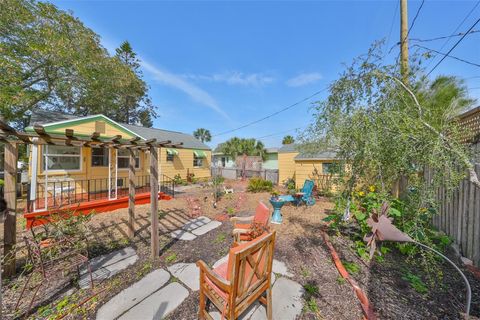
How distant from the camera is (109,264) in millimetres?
3498

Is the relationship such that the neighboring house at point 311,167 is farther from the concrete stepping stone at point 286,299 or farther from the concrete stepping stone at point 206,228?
the concrete stepping stone at point 286,299

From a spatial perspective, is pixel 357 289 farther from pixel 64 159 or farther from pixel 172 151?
pixel 172 151

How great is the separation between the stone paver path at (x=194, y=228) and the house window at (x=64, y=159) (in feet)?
18.8

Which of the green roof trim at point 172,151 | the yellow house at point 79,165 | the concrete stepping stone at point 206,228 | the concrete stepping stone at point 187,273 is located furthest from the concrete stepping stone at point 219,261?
the green roof trim at point 172,151

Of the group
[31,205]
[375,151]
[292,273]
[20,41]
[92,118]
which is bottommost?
[292,273]

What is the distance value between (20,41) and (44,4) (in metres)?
1.96

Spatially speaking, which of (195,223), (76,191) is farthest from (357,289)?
(76,191)

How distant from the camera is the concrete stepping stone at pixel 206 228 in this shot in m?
5.03

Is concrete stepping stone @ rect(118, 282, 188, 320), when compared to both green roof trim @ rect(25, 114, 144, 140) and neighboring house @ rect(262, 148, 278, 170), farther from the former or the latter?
neighboring house @ rect(262, 148, 278, 170)

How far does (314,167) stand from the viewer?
1110 cm

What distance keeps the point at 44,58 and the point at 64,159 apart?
493 cm

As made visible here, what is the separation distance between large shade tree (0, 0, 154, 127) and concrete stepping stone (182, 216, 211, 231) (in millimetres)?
8188

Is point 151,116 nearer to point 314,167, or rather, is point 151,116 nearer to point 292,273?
point 314,167

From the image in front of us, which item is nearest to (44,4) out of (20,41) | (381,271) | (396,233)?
(20,41)
